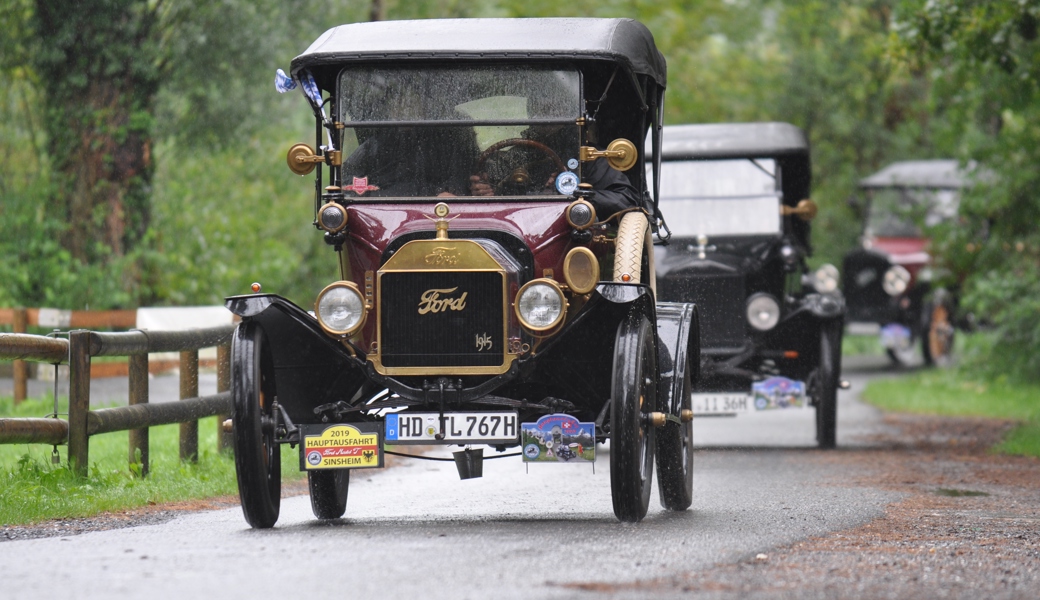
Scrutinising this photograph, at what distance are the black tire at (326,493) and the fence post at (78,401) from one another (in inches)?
75.8

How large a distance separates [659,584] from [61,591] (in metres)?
2.11

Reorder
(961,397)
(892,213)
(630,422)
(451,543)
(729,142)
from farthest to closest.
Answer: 1. (892,213)
2. (961,397)
3. (729,142)
4. (630,422)
5. (451,543)

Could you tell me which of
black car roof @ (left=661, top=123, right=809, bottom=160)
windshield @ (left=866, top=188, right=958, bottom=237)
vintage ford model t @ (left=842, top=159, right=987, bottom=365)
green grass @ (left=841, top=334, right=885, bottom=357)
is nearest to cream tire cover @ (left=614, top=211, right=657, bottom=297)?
black car roof @ (left=661, top=123, right=809, bottom=160)

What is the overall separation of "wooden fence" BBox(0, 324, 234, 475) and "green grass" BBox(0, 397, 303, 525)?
0.15 meters

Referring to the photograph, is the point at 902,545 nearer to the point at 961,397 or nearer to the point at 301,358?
the point at 301,358

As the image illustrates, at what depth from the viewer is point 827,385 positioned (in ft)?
47.0

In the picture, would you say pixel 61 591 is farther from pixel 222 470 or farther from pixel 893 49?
pixel 893 49

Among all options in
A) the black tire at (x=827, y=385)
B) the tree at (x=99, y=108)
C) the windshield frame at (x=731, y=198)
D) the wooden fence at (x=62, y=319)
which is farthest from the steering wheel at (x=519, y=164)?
the tree at (x=99, y=108)

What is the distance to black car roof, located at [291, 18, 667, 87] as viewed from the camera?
28.7ft

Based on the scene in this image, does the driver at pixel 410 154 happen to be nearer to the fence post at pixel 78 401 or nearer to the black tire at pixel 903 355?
the fence post at pixel 78 401

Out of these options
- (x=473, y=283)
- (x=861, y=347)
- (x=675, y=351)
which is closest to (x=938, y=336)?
(x=861, y=347)

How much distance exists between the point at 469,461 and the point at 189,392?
3930mm

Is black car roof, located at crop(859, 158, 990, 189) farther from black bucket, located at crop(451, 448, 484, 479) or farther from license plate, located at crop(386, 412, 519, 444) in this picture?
license plate, located at crop(386, 412, 519, 444)

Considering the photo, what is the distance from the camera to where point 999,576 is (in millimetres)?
6492
